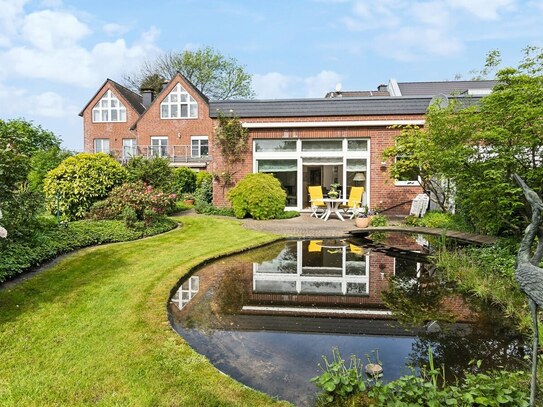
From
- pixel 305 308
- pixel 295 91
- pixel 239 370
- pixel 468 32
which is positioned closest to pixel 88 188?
pixel 305 308

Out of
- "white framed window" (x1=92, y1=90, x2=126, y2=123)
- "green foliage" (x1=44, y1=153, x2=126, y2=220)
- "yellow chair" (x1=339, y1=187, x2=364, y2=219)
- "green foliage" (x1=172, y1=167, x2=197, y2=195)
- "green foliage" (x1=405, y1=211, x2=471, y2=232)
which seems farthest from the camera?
"white framed window" (x1=92, y1=90, x2=126, y2=123)

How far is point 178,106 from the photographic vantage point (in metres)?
26.5

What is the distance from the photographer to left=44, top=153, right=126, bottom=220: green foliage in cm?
1012

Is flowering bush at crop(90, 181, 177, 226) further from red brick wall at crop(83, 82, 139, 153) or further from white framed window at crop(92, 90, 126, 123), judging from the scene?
white framed window at crop(92, 90, 126, 123)

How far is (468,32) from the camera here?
10.8 m

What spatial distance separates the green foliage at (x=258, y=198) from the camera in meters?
12.8

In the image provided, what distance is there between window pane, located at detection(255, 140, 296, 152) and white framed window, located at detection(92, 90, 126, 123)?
61.6 feet

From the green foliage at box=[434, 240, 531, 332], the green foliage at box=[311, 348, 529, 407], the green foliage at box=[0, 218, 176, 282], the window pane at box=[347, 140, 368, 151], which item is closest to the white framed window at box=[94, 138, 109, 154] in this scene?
the window pane at box=[347, 140, 368, 151]

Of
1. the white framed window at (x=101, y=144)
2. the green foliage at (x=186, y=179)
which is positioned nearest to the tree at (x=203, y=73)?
the white framed window at (x=101, y=144)

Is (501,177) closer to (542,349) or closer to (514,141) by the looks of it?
(514,141)

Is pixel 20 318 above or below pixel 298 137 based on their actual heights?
below

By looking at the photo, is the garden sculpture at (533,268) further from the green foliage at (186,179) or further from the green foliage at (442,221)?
the green foliage at (186,179)

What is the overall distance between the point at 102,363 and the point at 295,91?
3636 cm

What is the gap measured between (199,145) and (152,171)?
13.9m
